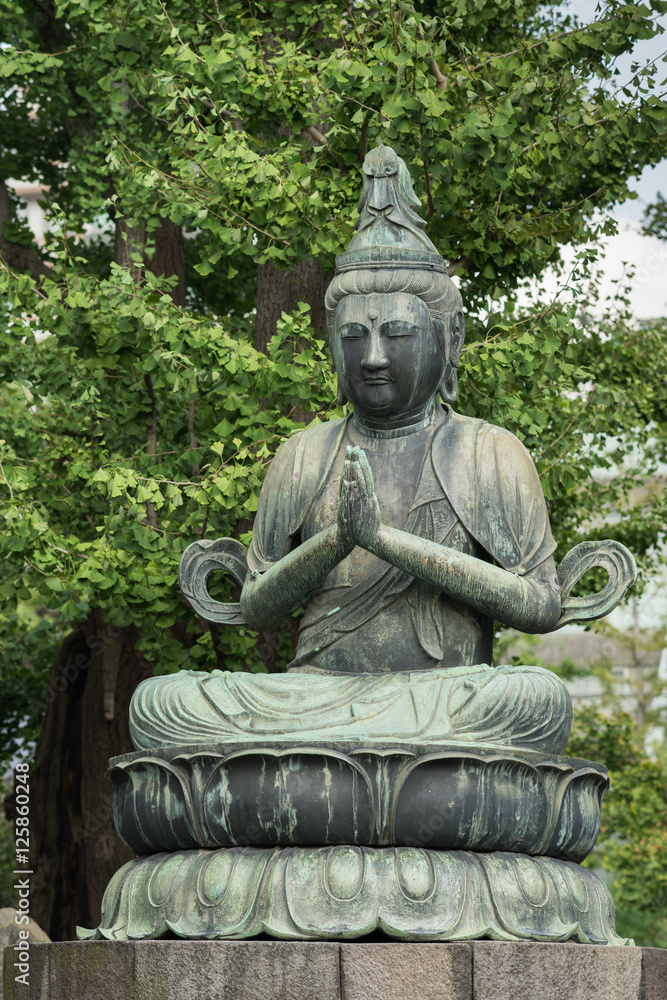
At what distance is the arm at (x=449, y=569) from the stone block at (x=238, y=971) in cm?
150

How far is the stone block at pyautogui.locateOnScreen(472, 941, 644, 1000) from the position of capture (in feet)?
14.6

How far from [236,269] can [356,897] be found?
5750mm

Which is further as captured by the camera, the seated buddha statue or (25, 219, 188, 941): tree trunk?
(25, 219, 188, 941): tree trunk

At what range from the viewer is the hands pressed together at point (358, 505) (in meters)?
5.15

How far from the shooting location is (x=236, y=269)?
31.6 feet

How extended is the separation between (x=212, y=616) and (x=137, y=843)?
1189 mm

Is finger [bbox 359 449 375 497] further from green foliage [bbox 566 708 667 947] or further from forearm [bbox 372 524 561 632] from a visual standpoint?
green foliage [bbox 566 708 667 947]

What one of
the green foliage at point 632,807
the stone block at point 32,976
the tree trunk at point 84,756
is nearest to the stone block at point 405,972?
the stone block at point 32,976

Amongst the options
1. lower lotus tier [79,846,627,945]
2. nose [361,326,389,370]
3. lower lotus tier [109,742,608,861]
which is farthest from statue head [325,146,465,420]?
lower lotus tier [79,846,627,945]

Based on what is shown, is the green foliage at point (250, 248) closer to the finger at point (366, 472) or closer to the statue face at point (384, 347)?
the statue face at point (384, 347)

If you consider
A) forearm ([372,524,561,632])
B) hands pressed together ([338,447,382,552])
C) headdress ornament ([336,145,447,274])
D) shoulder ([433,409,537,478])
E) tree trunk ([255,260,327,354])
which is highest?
tree trunk ([255,260,327,354])

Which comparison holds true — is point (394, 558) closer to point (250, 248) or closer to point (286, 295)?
point (250, 248)

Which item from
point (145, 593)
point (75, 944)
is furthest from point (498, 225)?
point (75, 944)

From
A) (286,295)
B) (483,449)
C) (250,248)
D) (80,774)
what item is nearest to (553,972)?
(483,449)
